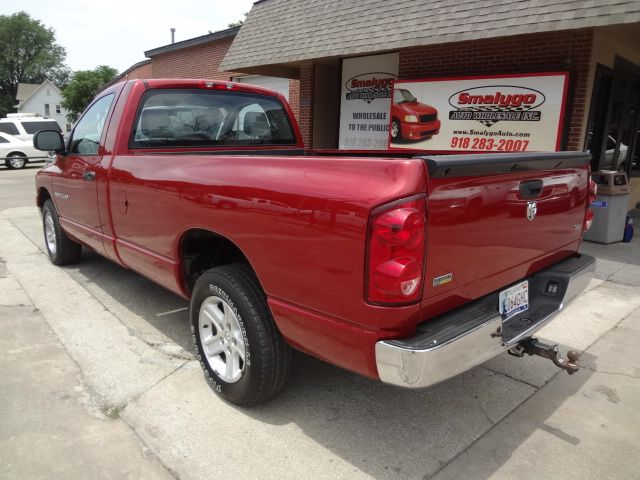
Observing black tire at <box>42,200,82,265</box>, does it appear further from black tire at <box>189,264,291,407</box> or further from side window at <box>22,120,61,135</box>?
side window at <box>22,120,61,135</box>

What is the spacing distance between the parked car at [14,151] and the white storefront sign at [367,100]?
548 inches

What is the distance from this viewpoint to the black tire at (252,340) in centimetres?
254

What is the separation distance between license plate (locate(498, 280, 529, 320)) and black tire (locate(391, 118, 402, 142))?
7477mm

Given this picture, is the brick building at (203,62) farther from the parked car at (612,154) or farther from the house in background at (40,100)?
the house in background at (40,100)

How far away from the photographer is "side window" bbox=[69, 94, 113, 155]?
13.5 feet

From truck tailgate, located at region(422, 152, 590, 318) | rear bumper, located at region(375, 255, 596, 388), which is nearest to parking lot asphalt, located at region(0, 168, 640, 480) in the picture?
rear bumper, located at region(375, 255, 596, 388)

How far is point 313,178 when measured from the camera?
2.15 m

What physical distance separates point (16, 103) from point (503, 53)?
3205 inches

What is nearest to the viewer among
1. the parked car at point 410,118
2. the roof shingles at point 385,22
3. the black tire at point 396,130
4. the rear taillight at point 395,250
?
the rear taillight at point 395,250

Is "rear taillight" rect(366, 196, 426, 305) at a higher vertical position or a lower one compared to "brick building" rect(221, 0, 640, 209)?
lower

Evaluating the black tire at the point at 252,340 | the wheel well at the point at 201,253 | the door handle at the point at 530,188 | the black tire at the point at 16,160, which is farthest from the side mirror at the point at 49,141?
the black tire at the point at 16,160

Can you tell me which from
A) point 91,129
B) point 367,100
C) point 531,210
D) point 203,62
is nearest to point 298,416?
point 531,210

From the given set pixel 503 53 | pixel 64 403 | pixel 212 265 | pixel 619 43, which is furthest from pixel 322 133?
pixel 64 403

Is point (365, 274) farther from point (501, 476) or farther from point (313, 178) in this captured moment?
point (501, 476)
